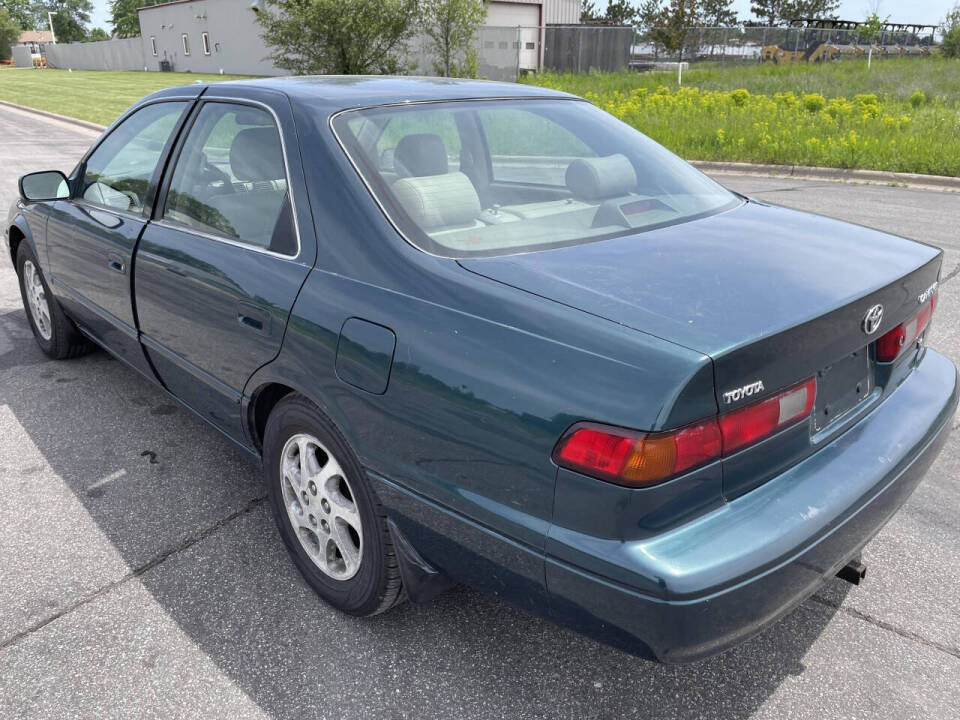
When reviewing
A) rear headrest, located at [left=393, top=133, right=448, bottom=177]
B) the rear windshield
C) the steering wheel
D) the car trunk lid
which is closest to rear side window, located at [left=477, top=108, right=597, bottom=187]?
the rear windshield

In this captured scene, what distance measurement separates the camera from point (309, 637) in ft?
7.95

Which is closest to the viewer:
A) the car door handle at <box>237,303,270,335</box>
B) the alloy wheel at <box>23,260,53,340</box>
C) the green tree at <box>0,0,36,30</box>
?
the car door handle at <box>237,303,270,335</box>

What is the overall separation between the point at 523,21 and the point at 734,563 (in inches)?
1575

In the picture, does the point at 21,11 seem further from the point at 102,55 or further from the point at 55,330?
the point at 55,330

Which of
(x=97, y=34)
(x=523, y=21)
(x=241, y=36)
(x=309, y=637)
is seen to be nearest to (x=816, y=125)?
(x=309, y=637)

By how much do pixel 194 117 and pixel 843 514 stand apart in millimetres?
2709

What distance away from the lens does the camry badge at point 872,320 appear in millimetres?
2018

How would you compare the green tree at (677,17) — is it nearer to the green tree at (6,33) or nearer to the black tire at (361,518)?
the black tire at (361,518)

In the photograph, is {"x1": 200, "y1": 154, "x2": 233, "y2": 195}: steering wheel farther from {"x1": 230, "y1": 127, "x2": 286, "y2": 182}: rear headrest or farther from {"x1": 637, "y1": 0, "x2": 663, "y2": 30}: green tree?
{"x1": 637, "y1": 0, "x2": 663, "y2": 30}: green tree

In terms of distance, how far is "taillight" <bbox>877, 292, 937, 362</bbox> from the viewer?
7.30 ft

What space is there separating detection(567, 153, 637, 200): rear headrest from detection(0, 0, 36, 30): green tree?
124 m

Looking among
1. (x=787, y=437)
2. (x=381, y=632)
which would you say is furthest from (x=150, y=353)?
(x=787, y=437)

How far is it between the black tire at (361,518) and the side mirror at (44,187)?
→ 2278 millimetres

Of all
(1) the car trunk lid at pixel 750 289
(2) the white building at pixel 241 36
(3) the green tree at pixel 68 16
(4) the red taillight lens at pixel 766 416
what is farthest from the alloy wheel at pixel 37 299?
(3) the green tree at pixel 68 16
